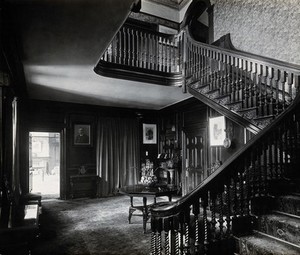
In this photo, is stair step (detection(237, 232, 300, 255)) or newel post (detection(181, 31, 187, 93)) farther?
newel post (detection(181, 31, 187, 93))

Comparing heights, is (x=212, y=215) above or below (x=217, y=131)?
below

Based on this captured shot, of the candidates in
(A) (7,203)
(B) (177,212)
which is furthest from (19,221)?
(B) (177,212)

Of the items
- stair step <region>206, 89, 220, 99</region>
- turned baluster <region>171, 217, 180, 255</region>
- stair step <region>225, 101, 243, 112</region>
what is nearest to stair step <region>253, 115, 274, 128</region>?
stair step <region>225, 101, 243, 112</region>

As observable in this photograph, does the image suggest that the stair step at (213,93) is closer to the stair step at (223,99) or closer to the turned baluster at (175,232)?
the stair step at (223,99)

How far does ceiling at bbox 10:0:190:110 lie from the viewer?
9.52 ft

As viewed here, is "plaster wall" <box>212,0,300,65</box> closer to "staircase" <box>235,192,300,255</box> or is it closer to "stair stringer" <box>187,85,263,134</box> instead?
"stair stringer" <box>187,85,263,134</box>

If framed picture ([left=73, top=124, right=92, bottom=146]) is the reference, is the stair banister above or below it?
above

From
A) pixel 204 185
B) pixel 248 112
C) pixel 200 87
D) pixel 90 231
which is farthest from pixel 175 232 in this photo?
pixel 200 87

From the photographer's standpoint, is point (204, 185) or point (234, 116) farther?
point (234, 116)

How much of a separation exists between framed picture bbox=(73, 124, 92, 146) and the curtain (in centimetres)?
32

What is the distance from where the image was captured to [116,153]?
9.30 m

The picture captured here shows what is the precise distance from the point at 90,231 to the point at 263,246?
3377mm

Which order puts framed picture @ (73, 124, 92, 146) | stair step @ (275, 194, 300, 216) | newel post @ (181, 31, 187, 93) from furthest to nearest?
framed picture @ (73, 124, 92, 146)
newel post @ (181, 31, 187, 93)
stair step @ (275, 194, 300, 216)

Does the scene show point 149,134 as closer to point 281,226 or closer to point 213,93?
point 213,93
